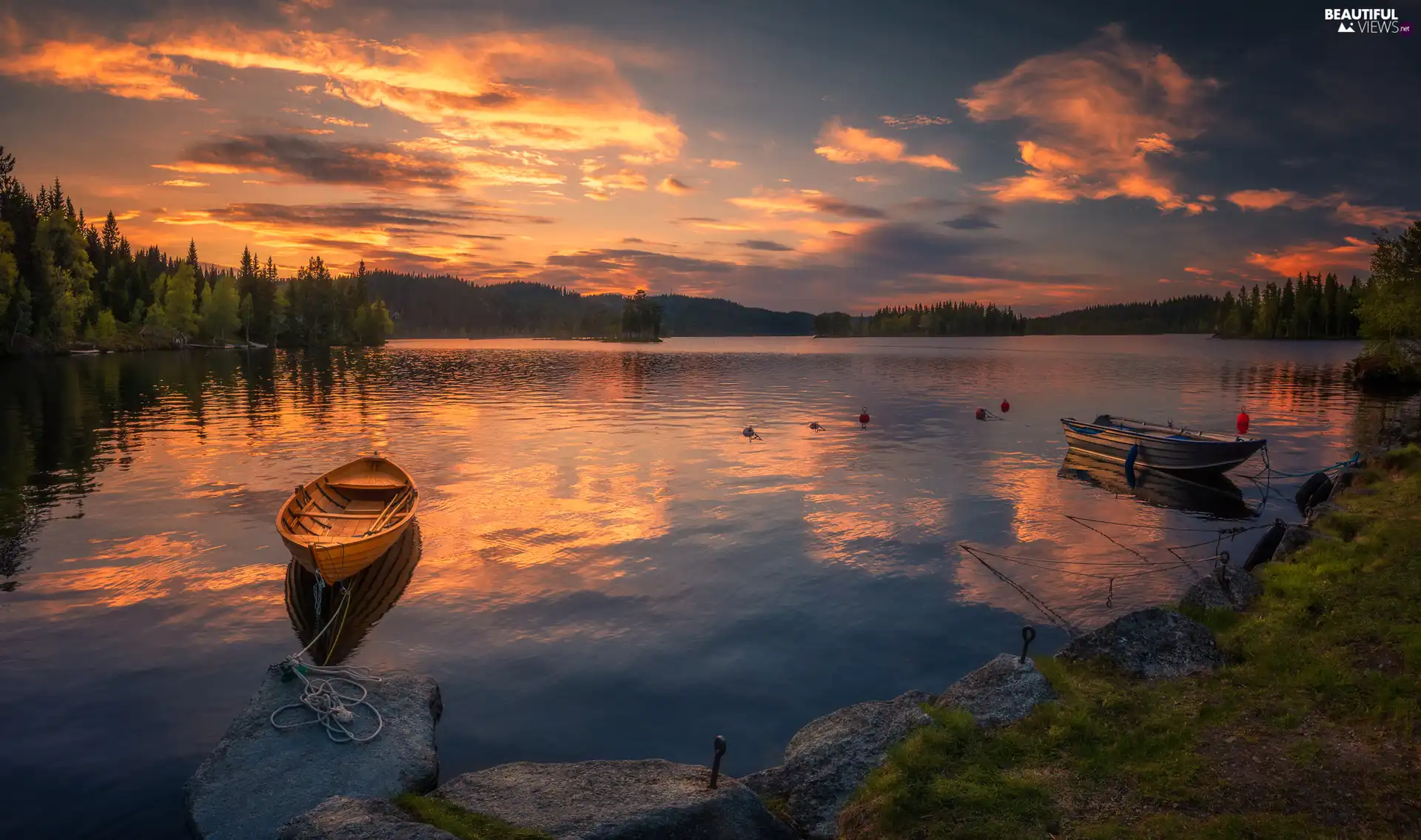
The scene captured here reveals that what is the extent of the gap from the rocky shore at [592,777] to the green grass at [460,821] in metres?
0.03

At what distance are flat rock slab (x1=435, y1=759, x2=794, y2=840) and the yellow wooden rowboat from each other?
9788 mm

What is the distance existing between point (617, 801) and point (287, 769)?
18.8 ft

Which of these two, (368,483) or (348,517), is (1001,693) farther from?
(368,483)

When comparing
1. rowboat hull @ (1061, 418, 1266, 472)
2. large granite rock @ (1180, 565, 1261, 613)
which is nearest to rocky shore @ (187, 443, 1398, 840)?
large granite rock @ (1180, 565, 1261, 613)

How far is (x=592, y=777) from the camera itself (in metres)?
11.3

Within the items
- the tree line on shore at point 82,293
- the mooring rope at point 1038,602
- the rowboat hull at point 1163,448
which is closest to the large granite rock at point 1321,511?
the mooring rope at point 1038,602

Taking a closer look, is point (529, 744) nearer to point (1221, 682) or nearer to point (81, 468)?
point (1221, 682)

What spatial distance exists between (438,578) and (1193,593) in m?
21.0

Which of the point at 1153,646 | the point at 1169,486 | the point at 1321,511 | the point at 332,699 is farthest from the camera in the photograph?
the point at 1169,486

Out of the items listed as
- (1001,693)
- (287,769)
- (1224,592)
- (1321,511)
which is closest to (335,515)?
(287,769)

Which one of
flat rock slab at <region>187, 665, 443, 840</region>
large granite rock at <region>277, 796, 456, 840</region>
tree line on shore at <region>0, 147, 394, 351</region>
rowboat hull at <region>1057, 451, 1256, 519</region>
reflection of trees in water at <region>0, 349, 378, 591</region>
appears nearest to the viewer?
large granite rock at <region>277, 796, 456, 840</region>

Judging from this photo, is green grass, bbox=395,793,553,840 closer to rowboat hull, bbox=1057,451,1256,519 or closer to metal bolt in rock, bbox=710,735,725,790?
metal bolt in rock, bbox=710,735,725,790

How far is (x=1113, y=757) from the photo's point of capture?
401 inches

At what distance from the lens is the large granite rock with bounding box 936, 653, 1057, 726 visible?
11836 mm
